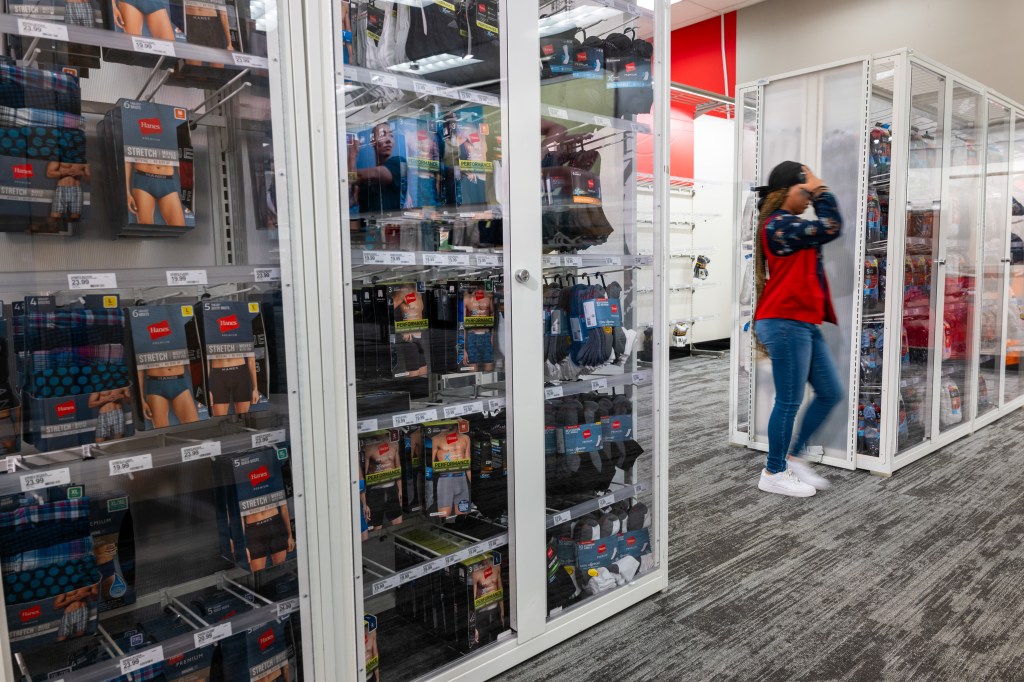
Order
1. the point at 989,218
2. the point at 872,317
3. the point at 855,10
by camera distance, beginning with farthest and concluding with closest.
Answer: the point at 855,10
the point at 989,218
the point at 872,317

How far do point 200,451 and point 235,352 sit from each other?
26 centimetres

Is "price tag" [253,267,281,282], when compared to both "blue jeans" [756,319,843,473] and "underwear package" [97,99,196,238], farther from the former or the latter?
"blue jeans" [756,319,843,473]

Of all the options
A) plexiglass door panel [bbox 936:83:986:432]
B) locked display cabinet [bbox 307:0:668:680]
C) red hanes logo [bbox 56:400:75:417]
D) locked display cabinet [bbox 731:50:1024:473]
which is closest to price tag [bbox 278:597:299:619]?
locked display cabinet [bbox 307:0:668:680]

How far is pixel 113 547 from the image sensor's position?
1.62 m

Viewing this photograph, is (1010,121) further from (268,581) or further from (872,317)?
(268,581)

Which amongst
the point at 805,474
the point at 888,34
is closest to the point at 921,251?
the point at 805,474

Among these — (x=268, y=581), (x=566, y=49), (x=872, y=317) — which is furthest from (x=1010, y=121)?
(x=268, y=581)

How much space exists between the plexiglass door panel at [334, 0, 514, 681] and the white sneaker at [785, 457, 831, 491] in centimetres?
232

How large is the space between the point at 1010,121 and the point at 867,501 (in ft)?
11.2

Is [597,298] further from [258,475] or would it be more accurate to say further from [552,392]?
[258,475]

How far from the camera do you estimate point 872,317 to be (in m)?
3.96

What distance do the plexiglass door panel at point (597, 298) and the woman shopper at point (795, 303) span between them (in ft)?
4.07

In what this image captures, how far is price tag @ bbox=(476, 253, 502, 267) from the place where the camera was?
2039 millimetres

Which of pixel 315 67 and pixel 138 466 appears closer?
pixel 138 466
